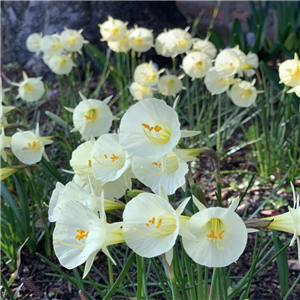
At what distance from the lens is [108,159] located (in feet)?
2.77

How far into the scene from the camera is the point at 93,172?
820mm

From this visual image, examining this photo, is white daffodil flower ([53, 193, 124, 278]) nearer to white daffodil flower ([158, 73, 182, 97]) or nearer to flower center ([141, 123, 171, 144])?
flower center ([141, 123, 171, 144])

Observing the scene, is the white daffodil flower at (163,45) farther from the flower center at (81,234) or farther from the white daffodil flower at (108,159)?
the flower center at (81,234)

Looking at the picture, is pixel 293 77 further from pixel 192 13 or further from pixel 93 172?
pixel 192 13

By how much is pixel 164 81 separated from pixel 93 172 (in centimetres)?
141

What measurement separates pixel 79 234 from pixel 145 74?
143 cm

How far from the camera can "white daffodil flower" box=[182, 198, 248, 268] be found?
2.16 ft

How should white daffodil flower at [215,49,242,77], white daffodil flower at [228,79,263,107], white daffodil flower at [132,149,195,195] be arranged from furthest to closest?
white daffodil flower at [228,79,263,107] → white daffodil flower at [215,49,242,77] → white daffodil flower at [132,149,195,195]

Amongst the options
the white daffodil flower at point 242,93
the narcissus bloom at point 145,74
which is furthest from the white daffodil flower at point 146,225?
the narcissus bloom at point 145,74

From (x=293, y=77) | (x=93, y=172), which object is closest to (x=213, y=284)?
(x=93, y=172)

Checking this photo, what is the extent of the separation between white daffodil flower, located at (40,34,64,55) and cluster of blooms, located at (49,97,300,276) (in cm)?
153

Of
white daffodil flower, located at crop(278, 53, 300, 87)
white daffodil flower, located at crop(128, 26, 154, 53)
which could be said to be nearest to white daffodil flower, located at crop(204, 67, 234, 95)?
white daffodil flower, located at crop(278, 53, 300, 87)

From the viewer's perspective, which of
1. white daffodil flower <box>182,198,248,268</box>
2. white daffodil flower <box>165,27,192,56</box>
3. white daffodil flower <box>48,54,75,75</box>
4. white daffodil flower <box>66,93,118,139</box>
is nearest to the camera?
white daffodil flower <box>182,198,248,268</box>

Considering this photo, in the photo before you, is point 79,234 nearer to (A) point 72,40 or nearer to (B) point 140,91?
(B) point 140,91
